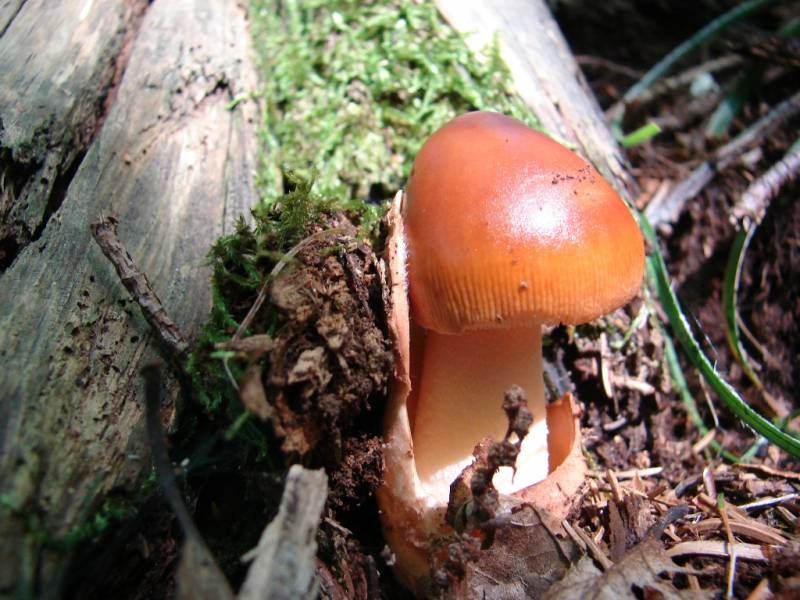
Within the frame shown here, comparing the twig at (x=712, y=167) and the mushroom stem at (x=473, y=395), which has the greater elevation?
the mushroom stem at (x=473, y=395)

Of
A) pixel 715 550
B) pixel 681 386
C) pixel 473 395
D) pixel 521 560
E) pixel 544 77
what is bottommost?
pixel 681 386

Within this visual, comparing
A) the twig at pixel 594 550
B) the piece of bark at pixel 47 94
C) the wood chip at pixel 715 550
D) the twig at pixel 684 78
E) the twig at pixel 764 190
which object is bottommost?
the twig at pixel 684 78

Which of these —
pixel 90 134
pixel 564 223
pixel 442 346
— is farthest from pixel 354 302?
pixel 90 134

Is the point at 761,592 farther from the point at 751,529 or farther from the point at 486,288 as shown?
the point at 486,288

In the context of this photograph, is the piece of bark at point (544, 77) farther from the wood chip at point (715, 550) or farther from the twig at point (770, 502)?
the wood chip at point (715, 550)

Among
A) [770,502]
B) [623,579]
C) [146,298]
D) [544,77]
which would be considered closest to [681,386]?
[770,502]

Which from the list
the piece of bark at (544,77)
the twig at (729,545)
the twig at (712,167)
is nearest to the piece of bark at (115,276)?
the piece of bark at (544,77)
